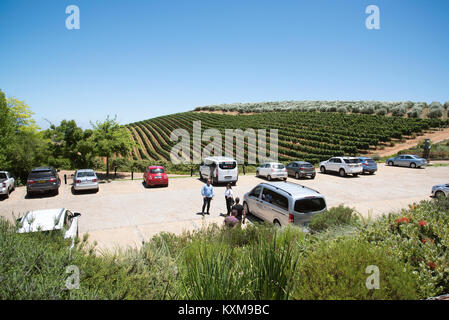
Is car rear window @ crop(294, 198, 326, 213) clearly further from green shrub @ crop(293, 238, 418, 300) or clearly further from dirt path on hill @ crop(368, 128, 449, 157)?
dirt path on hill @ crop(368, 128, 449, 157)

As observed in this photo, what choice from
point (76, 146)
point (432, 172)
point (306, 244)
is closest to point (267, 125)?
point (432, 172)

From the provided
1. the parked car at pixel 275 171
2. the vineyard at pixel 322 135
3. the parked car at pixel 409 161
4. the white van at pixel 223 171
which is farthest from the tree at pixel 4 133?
the parked car at pixel 409 161

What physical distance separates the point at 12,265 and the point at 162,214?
7.96 metres

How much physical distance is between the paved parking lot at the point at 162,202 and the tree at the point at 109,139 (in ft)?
10.2

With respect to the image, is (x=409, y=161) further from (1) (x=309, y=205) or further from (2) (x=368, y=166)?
(1) (x=309, y=205)

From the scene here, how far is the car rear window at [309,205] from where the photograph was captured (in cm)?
810

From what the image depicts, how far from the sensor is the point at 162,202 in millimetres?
13438

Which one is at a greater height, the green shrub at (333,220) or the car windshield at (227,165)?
the car windshield at (227,165)

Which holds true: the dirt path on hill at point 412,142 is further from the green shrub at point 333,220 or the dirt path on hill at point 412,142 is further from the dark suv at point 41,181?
the dark suv at point 41,181

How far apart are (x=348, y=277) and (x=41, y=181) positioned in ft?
52.3

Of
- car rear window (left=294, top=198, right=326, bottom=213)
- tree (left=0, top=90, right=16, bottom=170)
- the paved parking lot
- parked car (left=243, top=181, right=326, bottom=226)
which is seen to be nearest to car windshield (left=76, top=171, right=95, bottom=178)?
the paved parking lot

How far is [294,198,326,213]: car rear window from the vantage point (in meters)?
8.10
